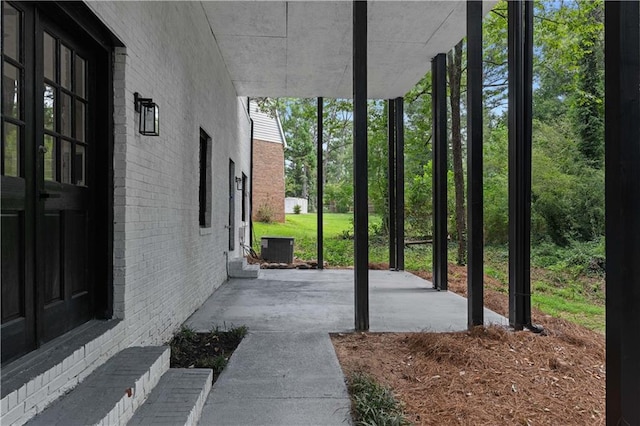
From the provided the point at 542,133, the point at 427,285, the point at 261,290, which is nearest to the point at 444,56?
the point at 427,285

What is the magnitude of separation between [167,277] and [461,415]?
2.66 metres

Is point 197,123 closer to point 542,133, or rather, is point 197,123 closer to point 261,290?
point 261,290

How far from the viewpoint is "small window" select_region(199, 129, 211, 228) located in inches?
221

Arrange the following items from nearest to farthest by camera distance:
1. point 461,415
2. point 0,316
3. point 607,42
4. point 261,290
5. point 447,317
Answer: point 0,316, point 607,42, point 461,415, point 447,317, point 261,290

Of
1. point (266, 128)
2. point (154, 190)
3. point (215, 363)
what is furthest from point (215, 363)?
point (266, 128)

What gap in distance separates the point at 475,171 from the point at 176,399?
3.46 m

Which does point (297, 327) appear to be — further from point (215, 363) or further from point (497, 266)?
point (497, 266)

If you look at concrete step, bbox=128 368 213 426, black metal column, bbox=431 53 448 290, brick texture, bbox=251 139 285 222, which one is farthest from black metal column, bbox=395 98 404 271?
brick texture, bbox=251 139 285 222

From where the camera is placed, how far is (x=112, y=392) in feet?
6.33

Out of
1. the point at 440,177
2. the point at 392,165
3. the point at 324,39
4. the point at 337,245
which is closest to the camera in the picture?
the point at 324,39

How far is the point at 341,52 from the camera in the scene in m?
6.48

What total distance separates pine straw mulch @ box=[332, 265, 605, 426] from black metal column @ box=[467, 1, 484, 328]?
0.39m

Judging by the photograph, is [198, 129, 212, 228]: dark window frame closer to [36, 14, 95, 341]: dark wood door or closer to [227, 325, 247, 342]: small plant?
[227, 325, 247, 342]: small plant

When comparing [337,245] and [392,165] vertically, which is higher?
[392,165]
